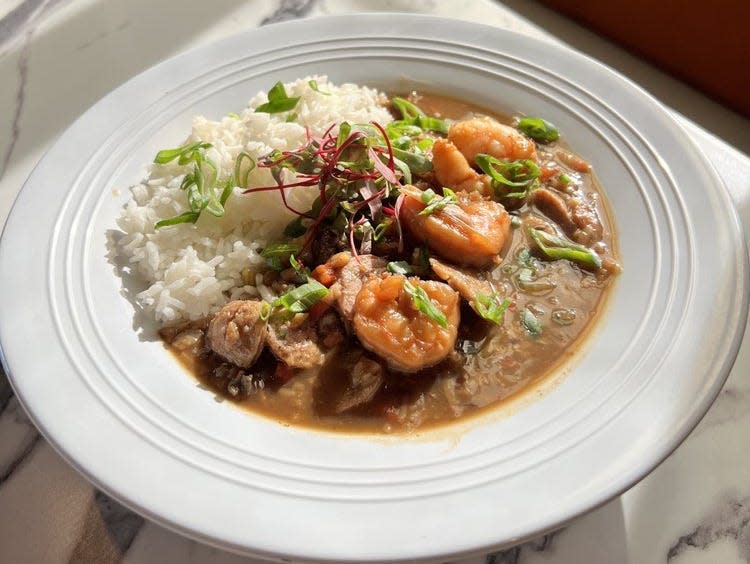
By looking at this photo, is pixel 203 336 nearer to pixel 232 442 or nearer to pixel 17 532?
pixel 232 442

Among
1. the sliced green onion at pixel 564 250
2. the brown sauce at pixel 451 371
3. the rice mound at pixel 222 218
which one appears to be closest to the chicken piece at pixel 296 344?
the brown sauce at pixel 451 371

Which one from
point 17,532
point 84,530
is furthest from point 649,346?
point 17,532

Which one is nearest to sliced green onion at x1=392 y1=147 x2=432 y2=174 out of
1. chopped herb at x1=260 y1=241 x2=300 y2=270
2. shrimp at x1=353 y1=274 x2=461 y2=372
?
chopped herb at x1=260 y1=241 x2=300 y2=270

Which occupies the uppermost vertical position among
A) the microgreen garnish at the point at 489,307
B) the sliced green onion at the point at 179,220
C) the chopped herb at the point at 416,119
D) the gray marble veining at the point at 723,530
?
the chopped herb at the point at 416,119

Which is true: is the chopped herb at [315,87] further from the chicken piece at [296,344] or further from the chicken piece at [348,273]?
the chicken piece at [296,344]

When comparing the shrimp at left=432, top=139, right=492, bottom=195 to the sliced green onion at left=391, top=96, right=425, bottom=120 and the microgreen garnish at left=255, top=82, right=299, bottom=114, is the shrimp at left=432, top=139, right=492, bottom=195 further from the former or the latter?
the microgreen garnish at left=255, top=82, right=299, bottom=114
